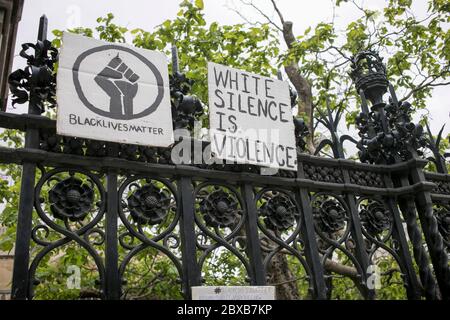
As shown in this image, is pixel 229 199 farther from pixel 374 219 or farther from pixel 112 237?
pixel 374 219

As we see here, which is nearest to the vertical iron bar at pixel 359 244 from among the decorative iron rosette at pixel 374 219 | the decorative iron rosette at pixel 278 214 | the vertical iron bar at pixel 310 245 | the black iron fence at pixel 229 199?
the black iron fence at pixel 229 199

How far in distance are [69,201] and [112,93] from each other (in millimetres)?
828

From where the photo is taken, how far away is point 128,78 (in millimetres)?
3393

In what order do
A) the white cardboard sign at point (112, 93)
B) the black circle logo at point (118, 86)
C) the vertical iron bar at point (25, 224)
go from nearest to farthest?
the vertical iron bar at point (25, 224) < the white cardboard sign at point (112, 93) < the black circle logo at point (118, 86)

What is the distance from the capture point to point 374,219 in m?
4.00

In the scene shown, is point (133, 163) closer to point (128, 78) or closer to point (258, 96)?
point (128, 78)

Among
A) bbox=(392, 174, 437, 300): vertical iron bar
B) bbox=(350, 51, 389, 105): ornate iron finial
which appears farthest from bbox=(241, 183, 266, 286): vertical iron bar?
bbox=(350, 51, 389, 105): ornate iron finial

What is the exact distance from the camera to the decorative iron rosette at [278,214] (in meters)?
3.59

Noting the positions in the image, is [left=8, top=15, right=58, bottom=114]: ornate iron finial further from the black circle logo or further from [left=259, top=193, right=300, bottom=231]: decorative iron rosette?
[left=259, top=193, right=300, bottom=231]: decorative iron rosette

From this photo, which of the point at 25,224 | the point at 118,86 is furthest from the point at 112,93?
the point at 25,224

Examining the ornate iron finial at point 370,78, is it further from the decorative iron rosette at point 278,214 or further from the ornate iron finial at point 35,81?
the ornate iron finial at point 35,81

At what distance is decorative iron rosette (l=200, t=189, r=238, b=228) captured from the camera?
3.36 meters

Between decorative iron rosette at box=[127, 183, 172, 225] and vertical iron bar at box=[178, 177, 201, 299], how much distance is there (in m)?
0.13
